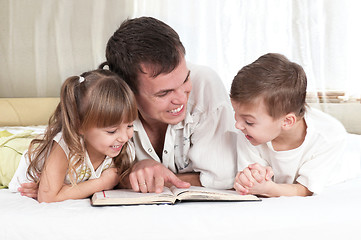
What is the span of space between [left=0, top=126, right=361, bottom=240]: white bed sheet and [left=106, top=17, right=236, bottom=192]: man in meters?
0.24

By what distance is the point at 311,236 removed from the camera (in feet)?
3.57

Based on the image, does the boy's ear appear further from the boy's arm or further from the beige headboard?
the beige headboard

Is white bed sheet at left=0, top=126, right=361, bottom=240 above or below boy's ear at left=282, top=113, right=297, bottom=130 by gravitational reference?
below

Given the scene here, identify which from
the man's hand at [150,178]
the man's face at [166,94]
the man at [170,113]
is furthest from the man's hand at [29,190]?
the man's face at [166,94]

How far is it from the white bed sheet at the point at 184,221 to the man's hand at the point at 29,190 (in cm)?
18

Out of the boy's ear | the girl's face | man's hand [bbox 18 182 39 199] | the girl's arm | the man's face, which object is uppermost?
the man's face

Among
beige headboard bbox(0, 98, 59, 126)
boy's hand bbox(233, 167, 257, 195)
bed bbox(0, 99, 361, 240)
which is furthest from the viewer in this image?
beige headboard bbox(0, 98, 59, 126)

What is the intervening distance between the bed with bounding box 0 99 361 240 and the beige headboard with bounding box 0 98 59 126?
1.92 meters

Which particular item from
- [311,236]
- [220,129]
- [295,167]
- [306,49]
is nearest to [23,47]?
[306,49]

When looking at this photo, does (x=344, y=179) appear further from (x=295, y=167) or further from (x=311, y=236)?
(x=311, y=236)

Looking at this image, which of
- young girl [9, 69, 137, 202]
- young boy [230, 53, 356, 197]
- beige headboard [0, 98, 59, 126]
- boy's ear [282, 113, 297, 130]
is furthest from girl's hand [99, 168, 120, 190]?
beige headboard [0, 98, 59, 126]

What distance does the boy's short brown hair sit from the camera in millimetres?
1387

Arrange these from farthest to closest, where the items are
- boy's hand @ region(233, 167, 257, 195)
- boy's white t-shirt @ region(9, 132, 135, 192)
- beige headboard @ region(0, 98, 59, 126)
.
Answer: beige headboard @ region(0, 98, 59, 126) → boy's white t-shirt @ region(9, 132, 135, 192) → boy's hand @ region(233, 167, 257, 195)

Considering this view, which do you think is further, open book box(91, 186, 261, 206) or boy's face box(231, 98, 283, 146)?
boy's face box(231, 98, 283, 146)
